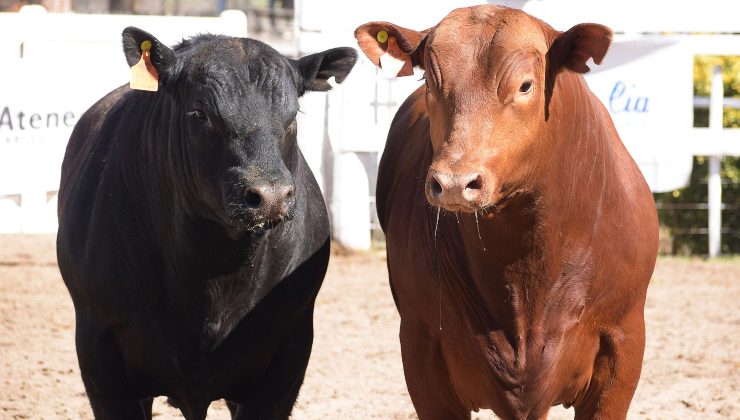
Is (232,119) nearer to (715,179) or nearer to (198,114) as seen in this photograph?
(198,114)

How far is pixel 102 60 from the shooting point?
10.2 meters

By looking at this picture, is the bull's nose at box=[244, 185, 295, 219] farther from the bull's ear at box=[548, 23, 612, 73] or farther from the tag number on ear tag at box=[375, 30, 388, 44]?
the bull's ear at box=[548, 23, 612, 73]

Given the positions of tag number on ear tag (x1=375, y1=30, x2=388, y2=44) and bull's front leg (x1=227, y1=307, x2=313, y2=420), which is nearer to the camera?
tag number on ear tag (x1=375, y1=30, x2=388, y2=44)

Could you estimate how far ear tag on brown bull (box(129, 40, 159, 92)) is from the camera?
14.1 ft

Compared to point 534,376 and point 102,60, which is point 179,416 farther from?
point 102,60

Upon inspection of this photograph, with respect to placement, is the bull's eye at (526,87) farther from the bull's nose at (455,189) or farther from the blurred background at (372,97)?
the blurred background at (372,97)

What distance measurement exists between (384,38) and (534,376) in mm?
1173

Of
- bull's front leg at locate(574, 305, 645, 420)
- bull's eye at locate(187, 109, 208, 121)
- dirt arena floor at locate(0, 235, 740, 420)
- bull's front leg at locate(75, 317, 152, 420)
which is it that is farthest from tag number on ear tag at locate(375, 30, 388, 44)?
dirt arena floor at locate(0, 235, 740, 420)

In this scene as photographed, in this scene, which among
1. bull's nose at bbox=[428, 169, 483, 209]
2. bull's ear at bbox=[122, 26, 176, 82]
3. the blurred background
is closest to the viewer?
bull's nose at bbox=[428, 169, 483, 209]

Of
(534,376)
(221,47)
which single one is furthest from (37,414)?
(534,376)

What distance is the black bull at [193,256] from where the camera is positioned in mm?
4230

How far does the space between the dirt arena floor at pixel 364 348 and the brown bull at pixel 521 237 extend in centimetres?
162

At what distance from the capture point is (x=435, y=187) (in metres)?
3.42

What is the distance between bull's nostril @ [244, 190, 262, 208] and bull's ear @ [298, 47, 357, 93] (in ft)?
2.26
